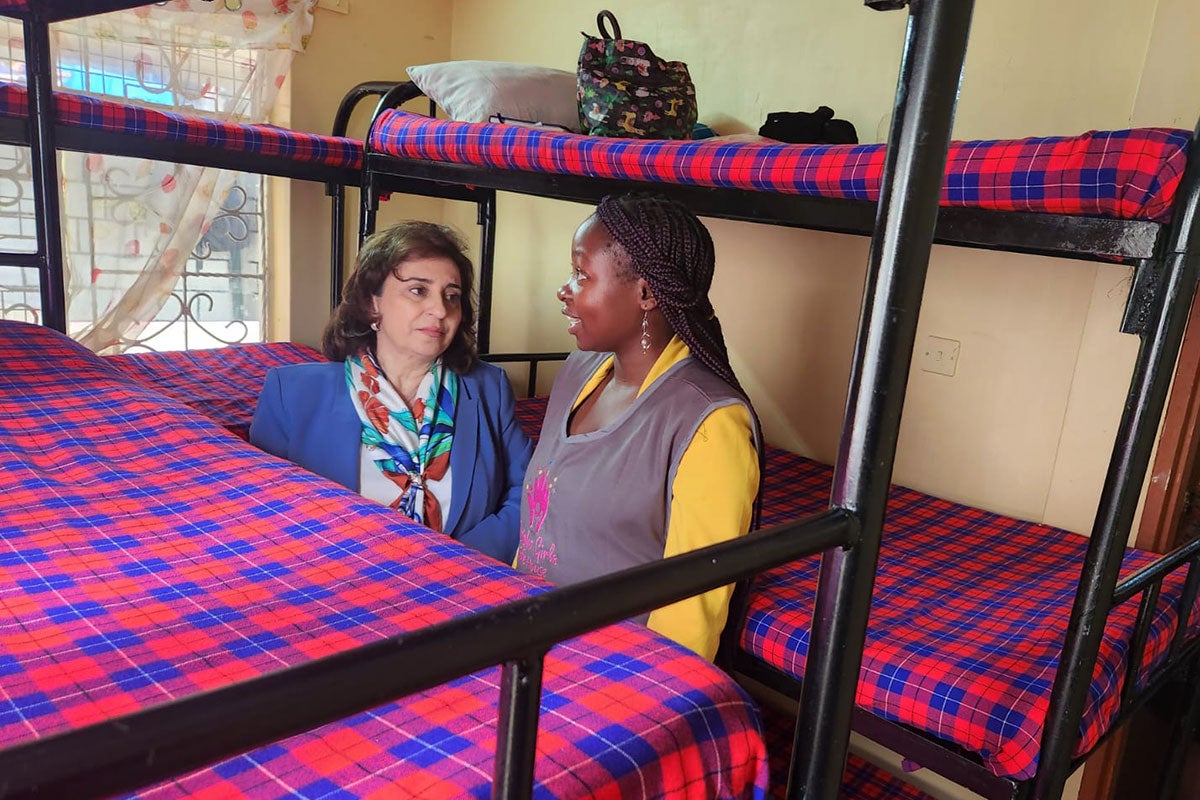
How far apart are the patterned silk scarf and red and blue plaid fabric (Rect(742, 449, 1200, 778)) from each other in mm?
632

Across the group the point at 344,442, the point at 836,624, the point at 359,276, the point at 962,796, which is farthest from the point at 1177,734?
the point at 359,276

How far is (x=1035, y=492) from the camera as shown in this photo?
2.12m

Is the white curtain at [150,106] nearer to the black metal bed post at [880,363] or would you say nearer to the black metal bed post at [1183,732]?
the black metal bed post at [880,363]

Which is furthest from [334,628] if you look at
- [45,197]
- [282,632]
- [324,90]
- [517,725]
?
[324,90]

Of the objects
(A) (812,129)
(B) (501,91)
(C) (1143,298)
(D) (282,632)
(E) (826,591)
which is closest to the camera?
(E) (826,591)

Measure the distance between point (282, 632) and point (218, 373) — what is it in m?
2.14

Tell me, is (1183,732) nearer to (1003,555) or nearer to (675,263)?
(1003,555)

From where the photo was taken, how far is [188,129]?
7.59 feet

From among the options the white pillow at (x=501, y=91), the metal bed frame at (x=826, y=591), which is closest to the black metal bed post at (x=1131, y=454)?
the metal bed frame at (x=826, y=591)

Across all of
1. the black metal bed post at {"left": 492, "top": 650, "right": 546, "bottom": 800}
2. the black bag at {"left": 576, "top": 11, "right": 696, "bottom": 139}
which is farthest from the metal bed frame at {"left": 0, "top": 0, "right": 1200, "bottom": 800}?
the black bag at {"left": 576, "top": 11, "right": 696, "bottom": 139}

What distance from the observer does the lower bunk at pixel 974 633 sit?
3.93ft

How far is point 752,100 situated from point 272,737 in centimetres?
264

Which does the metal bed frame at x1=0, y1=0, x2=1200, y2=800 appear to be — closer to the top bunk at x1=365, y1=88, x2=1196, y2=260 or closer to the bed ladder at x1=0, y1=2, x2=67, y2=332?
the top bunk at x1=365, y1=88, x2=1196, y2=260

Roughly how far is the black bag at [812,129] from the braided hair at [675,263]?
966 millimetres
